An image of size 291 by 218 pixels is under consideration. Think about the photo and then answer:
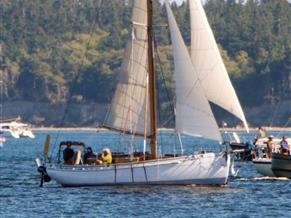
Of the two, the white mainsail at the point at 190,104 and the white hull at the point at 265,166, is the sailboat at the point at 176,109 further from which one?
the white hull at the point at 265,166

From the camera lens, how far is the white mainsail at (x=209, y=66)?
54.0 metres

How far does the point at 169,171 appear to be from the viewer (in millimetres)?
54188

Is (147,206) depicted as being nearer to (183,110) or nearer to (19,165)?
(183,110)

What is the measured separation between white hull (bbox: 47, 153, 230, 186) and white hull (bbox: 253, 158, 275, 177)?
341 inches

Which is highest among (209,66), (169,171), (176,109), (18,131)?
(209,66)

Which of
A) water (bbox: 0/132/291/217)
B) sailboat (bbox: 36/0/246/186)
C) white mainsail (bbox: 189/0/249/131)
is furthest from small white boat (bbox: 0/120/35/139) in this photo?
white mainsail (bbox: 189/0/249/131)

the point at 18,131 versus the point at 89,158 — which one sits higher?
the point at 18,131

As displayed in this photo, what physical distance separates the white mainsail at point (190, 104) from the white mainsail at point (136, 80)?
2044mm

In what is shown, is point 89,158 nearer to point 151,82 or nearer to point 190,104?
point 151,82

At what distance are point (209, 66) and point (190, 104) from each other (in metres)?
1.60

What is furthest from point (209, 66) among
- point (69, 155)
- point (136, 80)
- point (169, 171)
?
point (69, 155)

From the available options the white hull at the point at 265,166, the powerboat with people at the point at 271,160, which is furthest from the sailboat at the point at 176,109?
the white hull at the point at 265,166

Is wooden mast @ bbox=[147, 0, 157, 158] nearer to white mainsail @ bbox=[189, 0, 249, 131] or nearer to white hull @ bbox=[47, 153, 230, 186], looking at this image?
white mainsail @ bbox=[189, 0, 249, 131]

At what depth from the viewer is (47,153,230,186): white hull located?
54062mm
